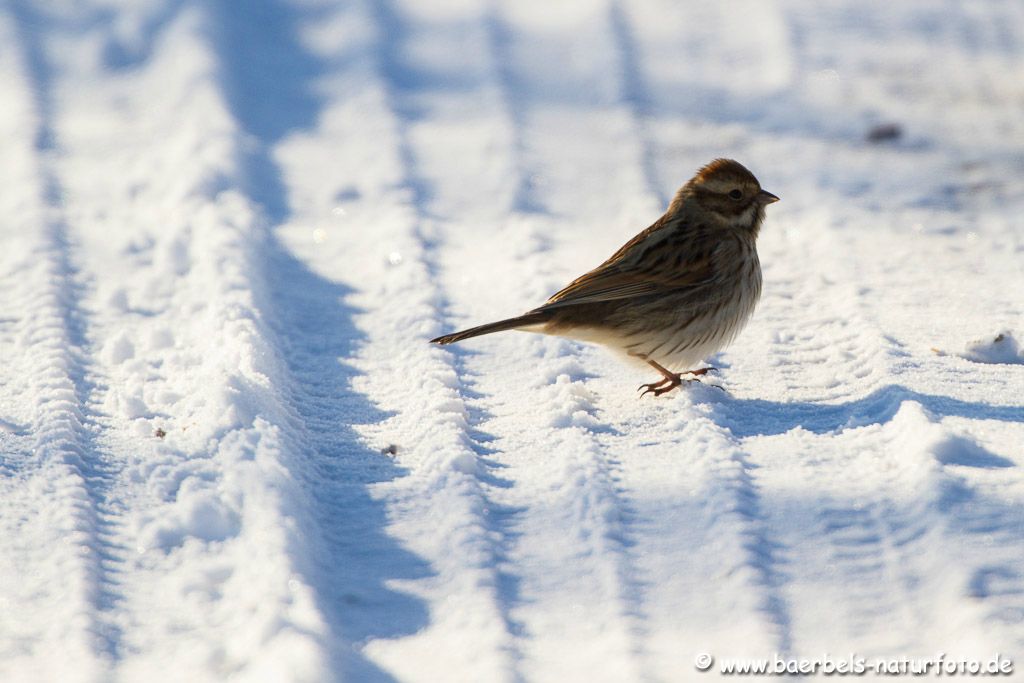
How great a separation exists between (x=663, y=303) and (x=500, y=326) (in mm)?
662

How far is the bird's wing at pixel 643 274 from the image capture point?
4754 mm

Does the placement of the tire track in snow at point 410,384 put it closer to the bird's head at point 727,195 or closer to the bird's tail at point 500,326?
the bird's tail at point 500,326

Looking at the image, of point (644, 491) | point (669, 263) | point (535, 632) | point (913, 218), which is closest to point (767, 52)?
point (913, 218)

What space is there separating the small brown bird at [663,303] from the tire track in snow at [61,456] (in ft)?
4.83

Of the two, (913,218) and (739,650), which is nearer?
(739,650)

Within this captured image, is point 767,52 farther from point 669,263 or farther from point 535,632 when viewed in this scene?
point 535,632

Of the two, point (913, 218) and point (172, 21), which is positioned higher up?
point (172, 21)

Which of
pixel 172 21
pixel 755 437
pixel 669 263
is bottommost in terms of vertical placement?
pixel 755 437

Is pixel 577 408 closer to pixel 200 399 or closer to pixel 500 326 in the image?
pixel 500 326

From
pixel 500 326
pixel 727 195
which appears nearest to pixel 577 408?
pixel 500 326

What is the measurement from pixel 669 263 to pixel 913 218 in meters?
1.76

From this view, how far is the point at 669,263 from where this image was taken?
16.0 ft

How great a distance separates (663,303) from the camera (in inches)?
190

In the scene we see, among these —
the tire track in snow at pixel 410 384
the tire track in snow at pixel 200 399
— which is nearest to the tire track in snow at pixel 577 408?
the tire track in snow at pixel 410 384
